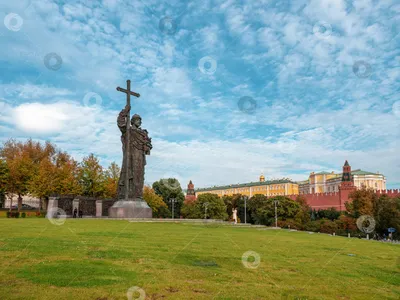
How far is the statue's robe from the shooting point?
33125 millimetres

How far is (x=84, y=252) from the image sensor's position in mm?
9617

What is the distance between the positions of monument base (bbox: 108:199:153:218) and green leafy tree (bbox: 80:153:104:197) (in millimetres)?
23304

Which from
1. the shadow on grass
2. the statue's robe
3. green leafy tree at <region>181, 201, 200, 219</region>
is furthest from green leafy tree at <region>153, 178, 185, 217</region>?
the shadow on grass

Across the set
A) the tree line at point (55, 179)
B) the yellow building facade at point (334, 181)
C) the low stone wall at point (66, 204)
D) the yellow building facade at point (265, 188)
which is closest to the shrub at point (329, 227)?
the tree line at point (55, 179)

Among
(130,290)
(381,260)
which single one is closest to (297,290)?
(130,290)

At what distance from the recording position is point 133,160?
33594mm

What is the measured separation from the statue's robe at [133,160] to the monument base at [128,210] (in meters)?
1.17

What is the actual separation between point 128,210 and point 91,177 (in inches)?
981

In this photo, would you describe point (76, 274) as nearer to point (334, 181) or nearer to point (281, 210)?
point (281, 210)

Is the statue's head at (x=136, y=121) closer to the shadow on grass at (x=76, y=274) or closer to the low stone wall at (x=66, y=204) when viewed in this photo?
the low stone wall at (x=66, y=204)

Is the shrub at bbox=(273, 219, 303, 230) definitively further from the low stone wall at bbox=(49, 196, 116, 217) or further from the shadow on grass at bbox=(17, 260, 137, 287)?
the shadow on grass at bbox=(17, 260, 137, 287)

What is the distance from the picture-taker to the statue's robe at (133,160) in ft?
109

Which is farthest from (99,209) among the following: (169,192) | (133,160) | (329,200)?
(329,200)

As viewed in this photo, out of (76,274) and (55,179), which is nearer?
(76,274)
